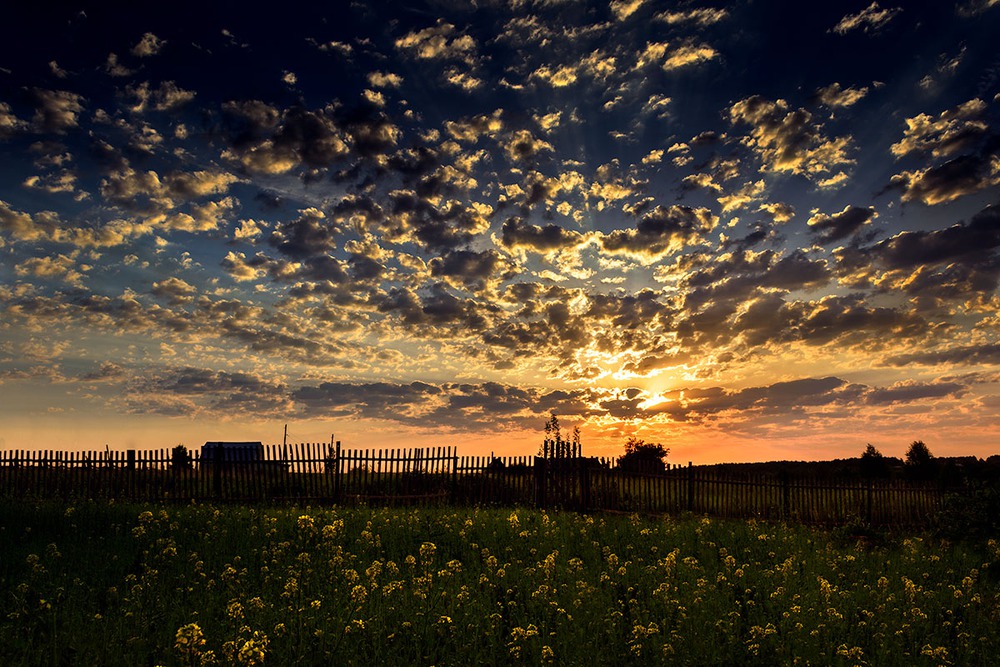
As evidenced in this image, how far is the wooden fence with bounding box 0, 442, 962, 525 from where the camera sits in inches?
1005

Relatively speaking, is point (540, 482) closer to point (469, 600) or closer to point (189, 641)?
point (469, 600)

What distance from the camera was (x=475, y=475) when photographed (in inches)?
1046

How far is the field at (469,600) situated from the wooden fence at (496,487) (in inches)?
377

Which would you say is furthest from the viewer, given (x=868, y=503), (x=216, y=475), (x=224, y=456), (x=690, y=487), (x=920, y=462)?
(x=920, y=462)

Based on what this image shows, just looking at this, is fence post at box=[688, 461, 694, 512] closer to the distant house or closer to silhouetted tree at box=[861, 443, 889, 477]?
the distant house

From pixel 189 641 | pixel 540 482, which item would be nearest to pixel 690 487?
pixel 540 482

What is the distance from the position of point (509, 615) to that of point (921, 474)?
4236 cm

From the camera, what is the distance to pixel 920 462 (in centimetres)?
4412

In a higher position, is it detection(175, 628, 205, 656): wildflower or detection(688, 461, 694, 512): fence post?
detection(175, 628, 205, 656): wildflower

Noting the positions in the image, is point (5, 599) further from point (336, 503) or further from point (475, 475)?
point (475, 475)

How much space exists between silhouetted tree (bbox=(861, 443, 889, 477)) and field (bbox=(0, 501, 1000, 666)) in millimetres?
33184

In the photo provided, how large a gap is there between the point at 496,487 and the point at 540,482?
5.87 feet

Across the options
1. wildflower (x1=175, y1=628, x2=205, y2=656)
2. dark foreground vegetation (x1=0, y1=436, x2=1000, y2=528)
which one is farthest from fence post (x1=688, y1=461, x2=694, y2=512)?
wildflower (x1=175, y1=628, x2=205, y2=656)

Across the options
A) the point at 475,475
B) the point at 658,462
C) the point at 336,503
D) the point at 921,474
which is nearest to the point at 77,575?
the point at 336,503
